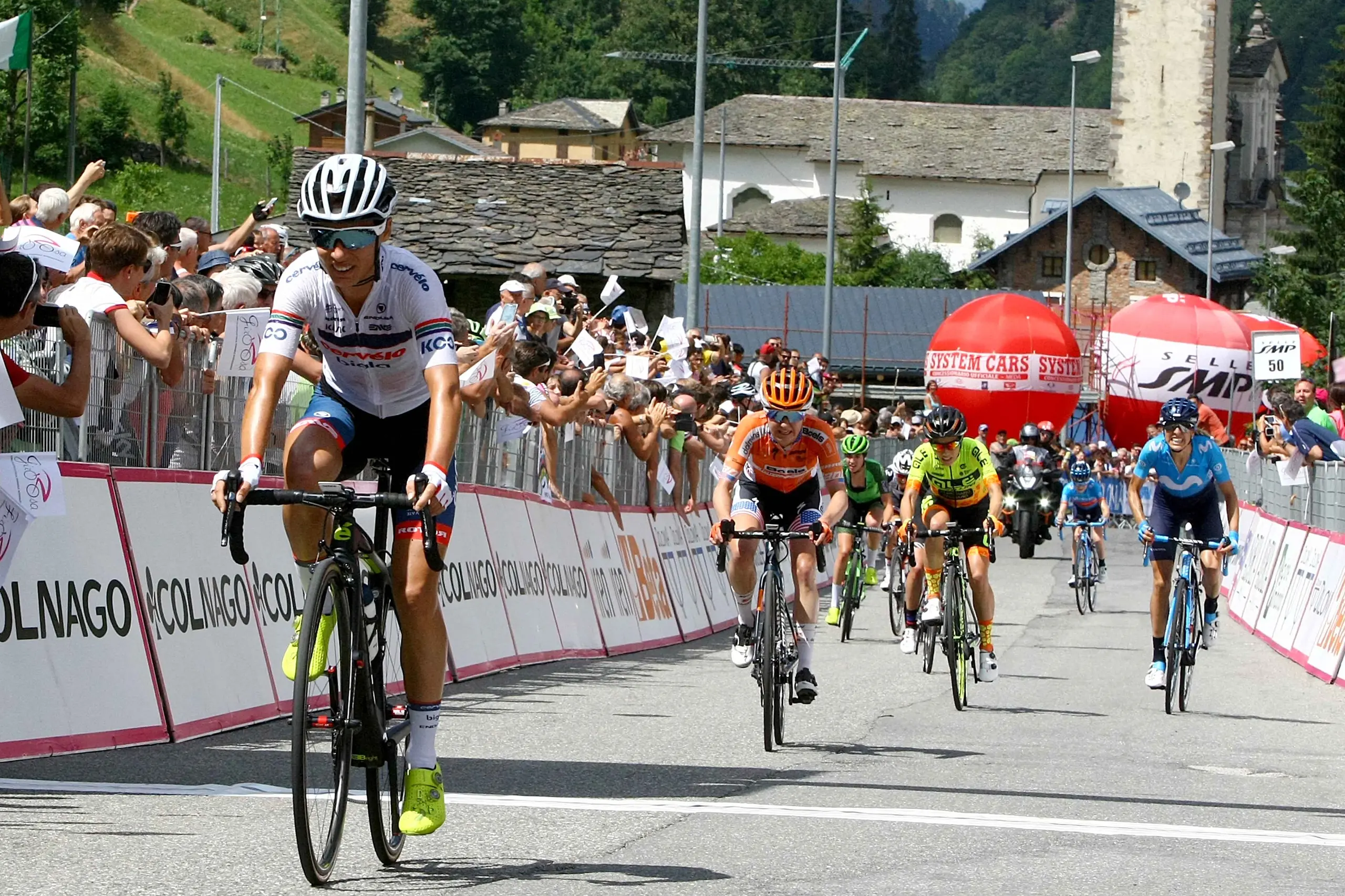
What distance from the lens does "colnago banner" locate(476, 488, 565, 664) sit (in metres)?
14.6

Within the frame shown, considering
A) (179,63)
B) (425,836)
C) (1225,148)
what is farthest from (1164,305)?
(179,63)

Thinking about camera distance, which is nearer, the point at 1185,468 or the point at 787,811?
the point at 787,811

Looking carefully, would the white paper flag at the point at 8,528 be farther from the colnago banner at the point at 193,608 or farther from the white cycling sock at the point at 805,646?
the white cycling sock at the point at 805,646

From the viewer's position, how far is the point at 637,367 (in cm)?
1978

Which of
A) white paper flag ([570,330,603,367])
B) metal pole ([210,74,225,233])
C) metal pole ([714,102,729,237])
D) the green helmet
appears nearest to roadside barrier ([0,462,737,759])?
white paper flag ([570,330,603,367])

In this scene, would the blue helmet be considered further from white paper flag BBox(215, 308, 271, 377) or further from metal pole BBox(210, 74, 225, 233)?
metal pole BBox(210, 74, 225, 233)

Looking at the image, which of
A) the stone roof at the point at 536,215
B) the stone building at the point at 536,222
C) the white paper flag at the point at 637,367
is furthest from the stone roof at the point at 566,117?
the white paper flag at the point at 637,367

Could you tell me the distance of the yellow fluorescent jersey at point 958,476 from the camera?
14828 millimetres

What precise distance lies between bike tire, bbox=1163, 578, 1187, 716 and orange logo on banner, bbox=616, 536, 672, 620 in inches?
199

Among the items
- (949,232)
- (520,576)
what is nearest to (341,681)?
(520,576)

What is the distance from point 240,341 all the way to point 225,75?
125038mm

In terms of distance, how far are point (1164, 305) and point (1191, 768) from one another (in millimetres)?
Result: 49071

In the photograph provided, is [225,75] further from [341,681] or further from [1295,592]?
[341,681]

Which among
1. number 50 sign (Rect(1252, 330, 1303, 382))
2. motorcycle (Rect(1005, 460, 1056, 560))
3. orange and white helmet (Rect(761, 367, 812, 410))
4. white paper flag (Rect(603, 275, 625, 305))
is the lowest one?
motorcycle (Rect(1005, 460, 1056, 560))
